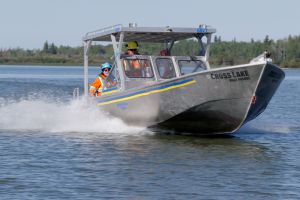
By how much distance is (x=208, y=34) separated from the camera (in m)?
19.2

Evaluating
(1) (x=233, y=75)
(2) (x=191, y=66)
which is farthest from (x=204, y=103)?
(2) (x=191, y=66)

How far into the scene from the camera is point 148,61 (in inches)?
738

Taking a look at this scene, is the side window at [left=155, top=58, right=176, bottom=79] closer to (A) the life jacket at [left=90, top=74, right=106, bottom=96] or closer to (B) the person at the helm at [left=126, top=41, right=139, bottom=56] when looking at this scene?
(B) the person at the helm at [left=126, top=41, right=139, bottom=56]

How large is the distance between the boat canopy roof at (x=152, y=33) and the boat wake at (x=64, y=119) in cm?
175

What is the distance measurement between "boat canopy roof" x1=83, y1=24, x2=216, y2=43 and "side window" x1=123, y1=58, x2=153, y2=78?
64 cm

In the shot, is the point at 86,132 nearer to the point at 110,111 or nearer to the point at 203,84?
the point at 110,111

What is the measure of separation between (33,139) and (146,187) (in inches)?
253

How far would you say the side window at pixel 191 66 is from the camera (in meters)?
19.1

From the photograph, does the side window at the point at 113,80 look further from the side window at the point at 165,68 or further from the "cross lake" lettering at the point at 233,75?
the "cross lake" lettering at the point at 233,75

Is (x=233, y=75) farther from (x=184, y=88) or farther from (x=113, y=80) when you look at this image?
(x=113, y=80)

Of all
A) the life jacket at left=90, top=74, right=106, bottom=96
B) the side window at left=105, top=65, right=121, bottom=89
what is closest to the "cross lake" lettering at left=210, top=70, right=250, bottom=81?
the side window at left=105, top=65, right=121, bottom=89

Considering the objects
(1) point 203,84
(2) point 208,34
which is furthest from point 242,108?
(2) point 208,34

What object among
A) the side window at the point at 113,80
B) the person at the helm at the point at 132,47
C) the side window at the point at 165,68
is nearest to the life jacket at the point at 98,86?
the side window at the point at 113,80

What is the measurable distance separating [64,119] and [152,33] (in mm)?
3693
